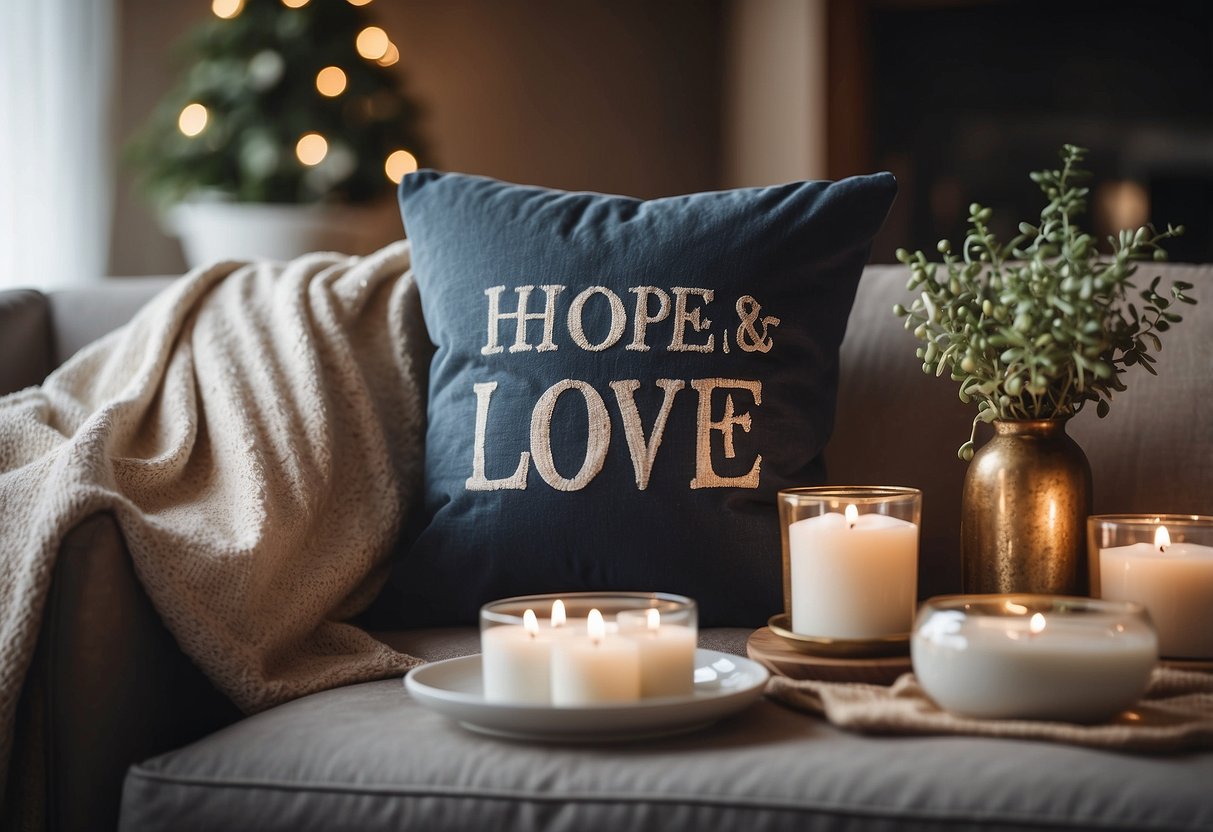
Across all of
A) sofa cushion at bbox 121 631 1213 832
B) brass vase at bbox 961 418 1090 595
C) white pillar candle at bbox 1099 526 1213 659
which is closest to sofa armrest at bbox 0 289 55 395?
sofa cushion at bbox 121 631 1213 832

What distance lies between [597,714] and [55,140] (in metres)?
2.24

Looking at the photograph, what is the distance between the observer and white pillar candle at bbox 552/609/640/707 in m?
0.75

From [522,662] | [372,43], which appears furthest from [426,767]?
[372,43]

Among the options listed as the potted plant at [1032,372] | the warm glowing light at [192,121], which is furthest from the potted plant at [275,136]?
the potted plant at [1032,372]

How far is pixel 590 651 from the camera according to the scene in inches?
29.6

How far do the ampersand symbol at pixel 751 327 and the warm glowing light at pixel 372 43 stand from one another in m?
1.62

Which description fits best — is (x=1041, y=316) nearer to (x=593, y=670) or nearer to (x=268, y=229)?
(x=593, y=670)

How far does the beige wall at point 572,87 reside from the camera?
3.44m

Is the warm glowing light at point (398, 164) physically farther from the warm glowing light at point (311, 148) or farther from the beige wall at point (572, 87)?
the beige wall at point (572, 87)

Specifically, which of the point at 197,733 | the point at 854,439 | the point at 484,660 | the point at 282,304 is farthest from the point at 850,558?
the point at 282,304

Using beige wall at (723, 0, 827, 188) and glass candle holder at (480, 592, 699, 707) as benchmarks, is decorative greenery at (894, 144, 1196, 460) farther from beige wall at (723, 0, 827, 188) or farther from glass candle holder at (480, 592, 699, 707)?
beige wall at (723, 0, 827, 188)

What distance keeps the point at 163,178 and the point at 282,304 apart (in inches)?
51.8

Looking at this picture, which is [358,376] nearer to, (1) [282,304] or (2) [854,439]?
(1) [282,304]

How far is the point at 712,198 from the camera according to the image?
1189mm
